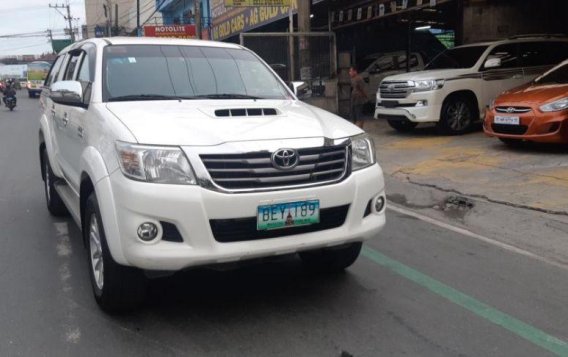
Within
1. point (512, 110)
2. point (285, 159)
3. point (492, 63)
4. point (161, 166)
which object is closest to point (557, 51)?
point (492, 63)

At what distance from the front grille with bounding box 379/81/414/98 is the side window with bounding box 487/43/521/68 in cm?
198

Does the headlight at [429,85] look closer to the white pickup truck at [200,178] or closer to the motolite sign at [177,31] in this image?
the white pickup truck at [200,178]

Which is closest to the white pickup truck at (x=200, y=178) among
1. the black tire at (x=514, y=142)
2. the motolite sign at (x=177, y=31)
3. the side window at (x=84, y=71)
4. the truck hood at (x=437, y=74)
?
the side window at (x=84, y=71)

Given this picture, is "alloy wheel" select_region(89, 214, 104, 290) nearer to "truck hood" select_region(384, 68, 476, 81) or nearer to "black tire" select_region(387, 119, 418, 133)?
"truck hood" select_region(384, 68, 476, 81)

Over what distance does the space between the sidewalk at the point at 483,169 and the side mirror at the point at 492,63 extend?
1437 millimetres

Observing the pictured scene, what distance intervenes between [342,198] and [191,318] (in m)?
1.31

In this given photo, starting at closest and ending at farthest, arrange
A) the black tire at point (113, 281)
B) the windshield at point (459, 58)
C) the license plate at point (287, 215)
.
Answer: the license plate at point (287, 215) < the black tire at point (113, 281) < the windshield at point (459, 58)

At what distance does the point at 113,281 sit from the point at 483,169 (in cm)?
645

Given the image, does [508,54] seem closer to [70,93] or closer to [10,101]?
[70,93]

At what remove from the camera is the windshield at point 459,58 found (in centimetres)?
1240

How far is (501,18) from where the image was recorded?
15148 millimetres

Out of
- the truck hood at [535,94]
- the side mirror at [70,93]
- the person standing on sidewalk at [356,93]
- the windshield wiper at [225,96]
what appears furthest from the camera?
the person standing on sidewalk at [356,93]

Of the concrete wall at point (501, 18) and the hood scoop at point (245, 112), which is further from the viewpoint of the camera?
the concrete wall at point (501, 18)

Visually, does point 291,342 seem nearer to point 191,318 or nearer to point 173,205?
point 191,318
